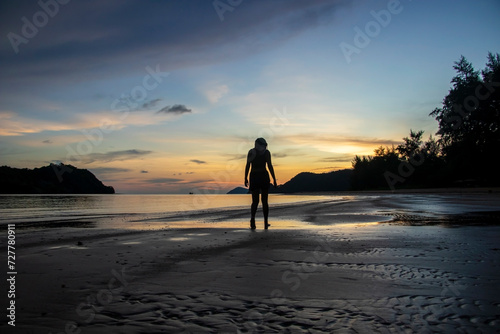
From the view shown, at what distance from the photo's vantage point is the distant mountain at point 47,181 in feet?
348

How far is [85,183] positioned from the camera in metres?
152

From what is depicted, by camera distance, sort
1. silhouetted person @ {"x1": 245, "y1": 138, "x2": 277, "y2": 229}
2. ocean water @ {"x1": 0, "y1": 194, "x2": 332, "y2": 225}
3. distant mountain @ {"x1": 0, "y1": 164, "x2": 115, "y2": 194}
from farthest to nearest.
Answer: distant mountain @ {"x1": 0, "y1": 164, "x2": 115, "y2": 194}
ocean water @ {"x1": 0, "y1": 194, "x2": 332, "y2": 225}
silhouetted person @ {"x1": 245, "y1": 138, "x2": 277, "y2": 229}

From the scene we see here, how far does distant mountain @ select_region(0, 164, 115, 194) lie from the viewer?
106125 mm

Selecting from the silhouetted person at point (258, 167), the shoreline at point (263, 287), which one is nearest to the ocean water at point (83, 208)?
the silhouetted person at point (258, 167)

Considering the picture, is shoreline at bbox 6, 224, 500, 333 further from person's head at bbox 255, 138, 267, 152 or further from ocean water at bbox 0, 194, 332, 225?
ocean water at bbox 0, 194, 332, 225

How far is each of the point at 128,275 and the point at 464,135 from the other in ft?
174

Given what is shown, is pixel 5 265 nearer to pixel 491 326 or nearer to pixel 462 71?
pixel 491 326

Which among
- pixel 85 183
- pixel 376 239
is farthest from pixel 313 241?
pixel 85 183

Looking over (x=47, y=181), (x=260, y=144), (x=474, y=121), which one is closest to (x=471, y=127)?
(x=474, y=121)

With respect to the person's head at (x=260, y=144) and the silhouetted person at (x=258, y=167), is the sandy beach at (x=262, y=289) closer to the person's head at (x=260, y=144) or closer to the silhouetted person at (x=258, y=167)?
the silhouetted person at (x=258, y=167)
